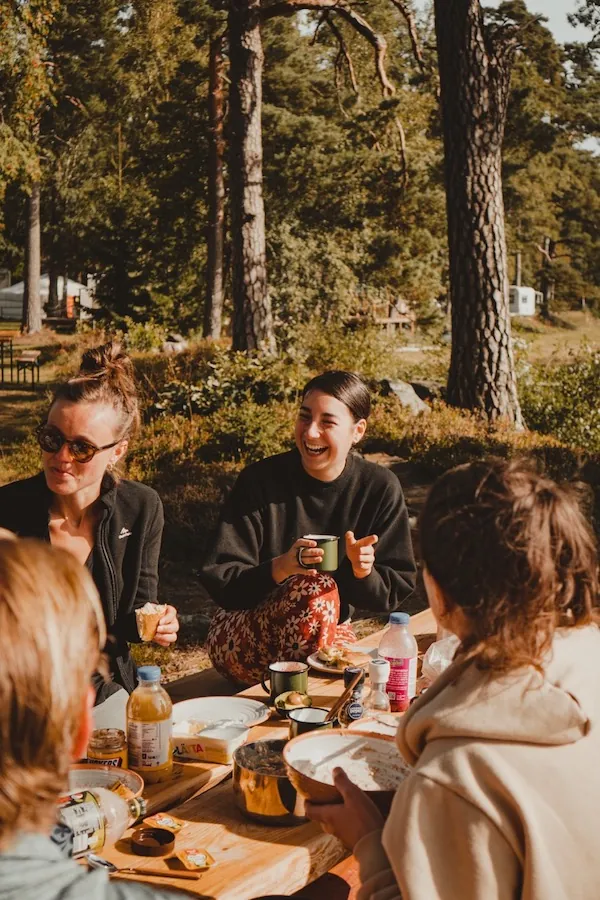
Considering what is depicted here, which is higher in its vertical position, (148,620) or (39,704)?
(39,704)

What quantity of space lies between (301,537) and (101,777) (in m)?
1.58

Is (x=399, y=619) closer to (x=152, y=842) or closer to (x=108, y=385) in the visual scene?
(x=152, y=842)

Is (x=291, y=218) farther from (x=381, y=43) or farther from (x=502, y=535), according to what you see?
(x=502, y=535)

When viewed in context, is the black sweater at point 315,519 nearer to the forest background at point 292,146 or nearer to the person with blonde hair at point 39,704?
the person with blonde hair at point 39,704

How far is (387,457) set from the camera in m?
9.26

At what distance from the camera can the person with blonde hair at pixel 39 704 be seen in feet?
3.75

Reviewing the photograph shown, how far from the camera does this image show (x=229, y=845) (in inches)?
81.3

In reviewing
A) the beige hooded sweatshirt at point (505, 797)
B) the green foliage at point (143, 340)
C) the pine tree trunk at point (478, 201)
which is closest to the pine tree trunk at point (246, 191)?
the pine tree trunk at point (478, 201)

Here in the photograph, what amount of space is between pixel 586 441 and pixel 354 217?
589 inches

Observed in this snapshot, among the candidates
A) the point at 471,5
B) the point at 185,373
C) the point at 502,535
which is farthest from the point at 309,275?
the point at 502,535

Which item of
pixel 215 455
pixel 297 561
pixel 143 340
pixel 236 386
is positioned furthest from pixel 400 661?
pixel 143 340

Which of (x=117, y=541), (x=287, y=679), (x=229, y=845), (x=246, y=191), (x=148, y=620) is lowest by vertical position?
(x=229, y=845)

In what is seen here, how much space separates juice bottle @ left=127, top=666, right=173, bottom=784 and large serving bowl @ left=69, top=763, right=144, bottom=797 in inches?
3.2

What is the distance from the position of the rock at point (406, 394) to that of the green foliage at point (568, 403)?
4.57 feet
